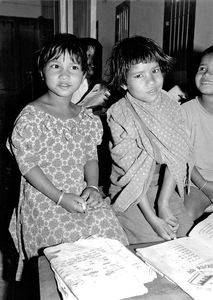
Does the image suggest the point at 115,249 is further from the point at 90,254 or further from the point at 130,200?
the point at 130,200

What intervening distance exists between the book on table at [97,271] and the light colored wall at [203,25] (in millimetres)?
2428

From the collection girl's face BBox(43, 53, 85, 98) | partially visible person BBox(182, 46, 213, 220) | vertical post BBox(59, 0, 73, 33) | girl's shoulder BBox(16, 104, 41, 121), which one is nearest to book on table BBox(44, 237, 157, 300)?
girl's shoulder BBox(16, 104, 41, 121)

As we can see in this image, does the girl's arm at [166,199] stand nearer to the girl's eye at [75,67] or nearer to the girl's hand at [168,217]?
the girl's hand at [168,217]

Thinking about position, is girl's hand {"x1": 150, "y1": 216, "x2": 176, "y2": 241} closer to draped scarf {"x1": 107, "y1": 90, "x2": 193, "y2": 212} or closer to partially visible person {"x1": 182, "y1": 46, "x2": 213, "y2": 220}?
draped scarf {"x1": 107, "y1": 90, "x2": 193, "y2": 212}

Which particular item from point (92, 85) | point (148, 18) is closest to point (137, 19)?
point (148, 18)

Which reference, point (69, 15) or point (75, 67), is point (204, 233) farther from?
point (69, 15)

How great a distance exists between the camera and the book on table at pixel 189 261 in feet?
2.62

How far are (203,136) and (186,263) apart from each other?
815 mm

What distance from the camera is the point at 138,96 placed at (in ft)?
4.41

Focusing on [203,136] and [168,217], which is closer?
[168,217]

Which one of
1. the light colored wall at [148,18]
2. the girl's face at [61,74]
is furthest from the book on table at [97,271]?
the light colored wall at [148,18]

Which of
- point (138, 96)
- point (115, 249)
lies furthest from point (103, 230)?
point (138, 96)

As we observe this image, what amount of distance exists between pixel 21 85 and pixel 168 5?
2963 millimetres

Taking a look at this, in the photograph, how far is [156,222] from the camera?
1.27m
